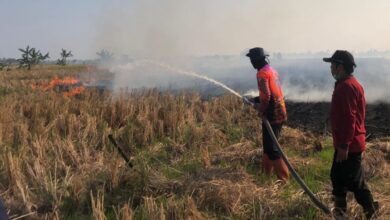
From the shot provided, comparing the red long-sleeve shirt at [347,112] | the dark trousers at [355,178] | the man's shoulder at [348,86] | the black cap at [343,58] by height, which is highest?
the black cap at [343,58]

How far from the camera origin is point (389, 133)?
997 centimetres

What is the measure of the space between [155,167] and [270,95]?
2244 mm

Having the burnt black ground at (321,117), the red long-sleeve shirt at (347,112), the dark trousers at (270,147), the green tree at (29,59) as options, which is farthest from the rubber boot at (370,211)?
the green tree at (29,59)

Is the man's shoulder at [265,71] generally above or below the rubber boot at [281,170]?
above

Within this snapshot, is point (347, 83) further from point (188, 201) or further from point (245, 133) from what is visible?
point (245, 133)

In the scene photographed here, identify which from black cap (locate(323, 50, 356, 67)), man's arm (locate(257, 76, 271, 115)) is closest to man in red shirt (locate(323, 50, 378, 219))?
black cap (locate(323, 50, 356, 67))

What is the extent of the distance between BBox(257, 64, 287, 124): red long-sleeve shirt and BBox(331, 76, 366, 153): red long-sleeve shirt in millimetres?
1700

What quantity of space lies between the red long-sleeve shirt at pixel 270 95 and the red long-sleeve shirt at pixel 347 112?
1.70 meters

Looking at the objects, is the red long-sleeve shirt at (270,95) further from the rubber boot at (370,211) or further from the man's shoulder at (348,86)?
the rubber boot at (370,211)

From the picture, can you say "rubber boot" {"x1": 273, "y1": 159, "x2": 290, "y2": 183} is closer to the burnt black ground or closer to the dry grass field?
the dry grass field

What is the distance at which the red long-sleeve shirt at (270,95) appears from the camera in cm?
607

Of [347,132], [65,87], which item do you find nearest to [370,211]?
[347,132]

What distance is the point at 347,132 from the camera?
4.32m

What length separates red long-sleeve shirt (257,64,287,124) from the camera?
6.07 metres
